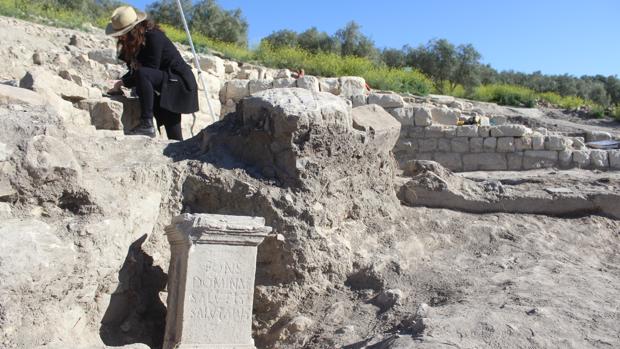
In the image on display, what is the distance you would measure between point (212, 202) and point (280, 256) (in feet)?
2.05

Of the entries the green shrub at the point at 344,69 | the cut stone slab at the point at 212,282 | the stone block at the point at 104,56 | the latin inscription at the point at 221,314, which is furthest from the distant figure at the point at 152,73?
the green shrub at the point at 344,69

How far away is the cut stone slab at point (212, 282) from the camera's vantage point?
421 centimetres

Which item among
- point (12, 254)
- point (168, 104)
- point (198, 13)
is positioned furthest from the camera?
point (198, 13)

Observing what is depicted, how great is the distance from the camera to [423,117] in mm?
11078

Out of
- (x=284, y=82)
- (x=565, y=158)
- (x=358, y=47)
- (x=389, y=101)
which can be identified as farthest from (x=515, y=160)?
(x=358, y=47)

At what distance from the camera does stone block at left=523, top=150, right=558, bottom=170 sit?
10336 mm

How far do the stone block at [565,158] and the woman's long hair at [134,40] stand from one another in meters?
6.53

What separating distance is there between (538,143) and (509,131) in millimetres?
467

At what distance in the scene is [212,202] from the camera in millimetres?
5012

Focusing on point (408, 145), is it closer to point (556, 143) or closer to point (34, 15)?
point (556, 143)

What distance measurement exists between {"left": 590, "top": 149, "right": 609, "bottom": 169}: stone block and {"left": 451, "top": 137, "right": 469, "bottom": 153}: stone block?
183 cm

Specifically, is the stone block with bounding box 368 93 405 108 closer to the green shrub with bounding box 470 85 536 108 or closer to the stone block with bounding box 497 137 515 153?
the stone block with bounding box 497 137 515 153

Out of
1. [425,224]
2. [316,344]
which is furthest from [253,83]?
[316,344]

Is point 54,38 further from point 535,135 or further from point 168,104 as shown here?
point 535,135
